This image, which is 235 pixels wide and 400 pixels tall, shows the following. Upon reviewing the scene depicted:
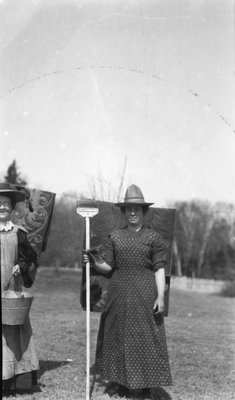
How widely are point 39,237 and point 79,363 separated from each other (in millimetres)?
1983

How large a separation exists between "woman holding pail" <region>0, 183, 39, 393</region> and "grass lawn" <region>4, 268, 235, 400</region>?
30 cm

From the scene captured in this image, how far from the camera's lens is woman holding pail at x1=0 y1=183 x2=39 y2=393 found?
499 cm

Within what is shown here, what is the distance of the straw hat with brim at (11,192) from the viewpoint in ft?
16.6

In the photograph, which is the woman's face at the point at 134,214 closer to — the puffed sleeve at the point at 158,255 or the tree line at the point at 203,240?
the puffed sleeve at the point at 158,255

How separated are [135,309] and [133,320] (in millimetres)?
103

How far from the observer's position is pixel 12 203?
5203mm

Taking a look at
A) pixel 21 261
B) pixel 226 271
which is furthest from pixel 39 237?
pixel 226 271

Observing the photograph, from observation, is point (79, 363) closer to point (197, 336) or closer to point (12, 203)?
point (12, 203)

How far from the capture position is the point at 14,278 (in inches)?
199

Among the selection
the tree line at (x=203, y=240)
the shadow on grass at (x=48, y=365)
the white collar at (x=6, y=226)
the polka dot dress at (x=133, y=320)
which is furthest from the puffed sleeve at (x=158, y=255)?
the tree line at (x=203, y=240)

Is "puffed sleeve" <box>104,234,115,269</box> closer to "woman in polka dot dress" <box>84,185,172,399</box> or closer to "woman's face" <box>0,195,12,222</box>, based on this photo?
"woman in polka dot dress" <box>84,185,172,399</box>

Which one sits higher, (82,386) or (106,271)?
(106,271)

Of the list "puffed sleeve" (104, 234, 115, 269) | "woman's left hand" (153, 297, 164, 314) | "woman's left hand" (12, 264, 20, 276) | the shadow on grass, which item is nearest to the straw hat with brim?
"woman's left hand" (12, 264, 20, 276)

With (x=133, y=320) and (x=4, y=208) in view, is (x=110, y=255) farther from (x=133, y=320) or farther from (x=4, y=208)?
(x=4, y=208)
